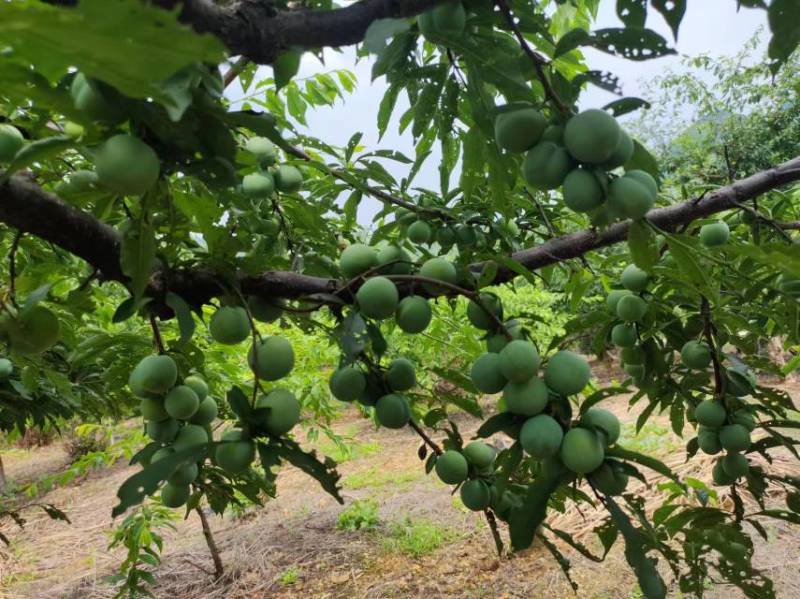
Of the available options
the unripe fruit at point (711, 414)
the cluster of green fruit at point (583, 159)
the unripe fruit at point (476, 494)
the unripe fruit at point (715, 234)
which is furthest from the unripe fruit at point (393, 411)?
the unripe fruit at point (715, 234)

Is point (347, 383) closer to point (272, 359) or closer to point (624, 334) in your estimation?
point (272, 359)

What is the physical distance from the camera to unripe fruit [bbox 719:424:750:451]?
1.45 meters

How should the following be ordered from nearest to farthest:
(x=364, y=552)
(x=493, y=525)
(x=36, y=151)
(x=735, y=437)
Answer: (x=36, y=151) → (x=493, y=525) → (x=735, y=437) → (x=364, y=552)

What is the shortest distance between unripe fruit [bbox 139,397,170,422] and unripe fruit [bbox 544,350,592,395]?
735 millimetres

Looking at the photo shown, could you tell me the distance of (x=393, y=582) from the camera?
4.22 metres

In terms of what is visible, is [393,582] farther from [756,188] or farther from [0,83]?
[0,83]

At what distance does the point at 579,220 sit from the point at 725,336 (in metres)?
0.70

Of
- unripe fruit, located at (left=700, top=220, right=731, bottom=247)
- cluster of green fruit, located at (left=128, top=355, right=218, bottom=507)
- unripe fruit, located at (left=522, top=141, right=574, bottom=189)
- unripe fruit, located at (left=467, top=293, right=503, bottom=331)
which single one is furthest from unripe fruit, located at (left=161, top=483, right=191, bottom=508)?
unripe fruit, located at (left=700, top=220, right=731, bottom=247)

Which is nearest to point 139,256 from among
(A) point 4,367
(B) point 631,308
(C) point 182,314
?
(C) point 182,314

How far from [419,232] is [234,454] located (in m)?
1.04

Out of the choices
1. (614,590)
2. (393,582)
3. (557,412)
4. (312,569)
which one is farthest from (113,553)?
(557,412)

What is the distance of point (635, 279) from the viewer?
1489 mm

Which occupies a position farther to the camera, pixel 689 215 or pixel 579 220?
pixel 579 220

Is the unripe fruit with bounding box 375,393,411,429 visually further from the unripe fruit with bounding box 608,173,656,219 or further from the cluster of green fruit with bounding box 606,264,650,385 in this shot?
the cluster of green fruit with bounding box 606,264,650,385
